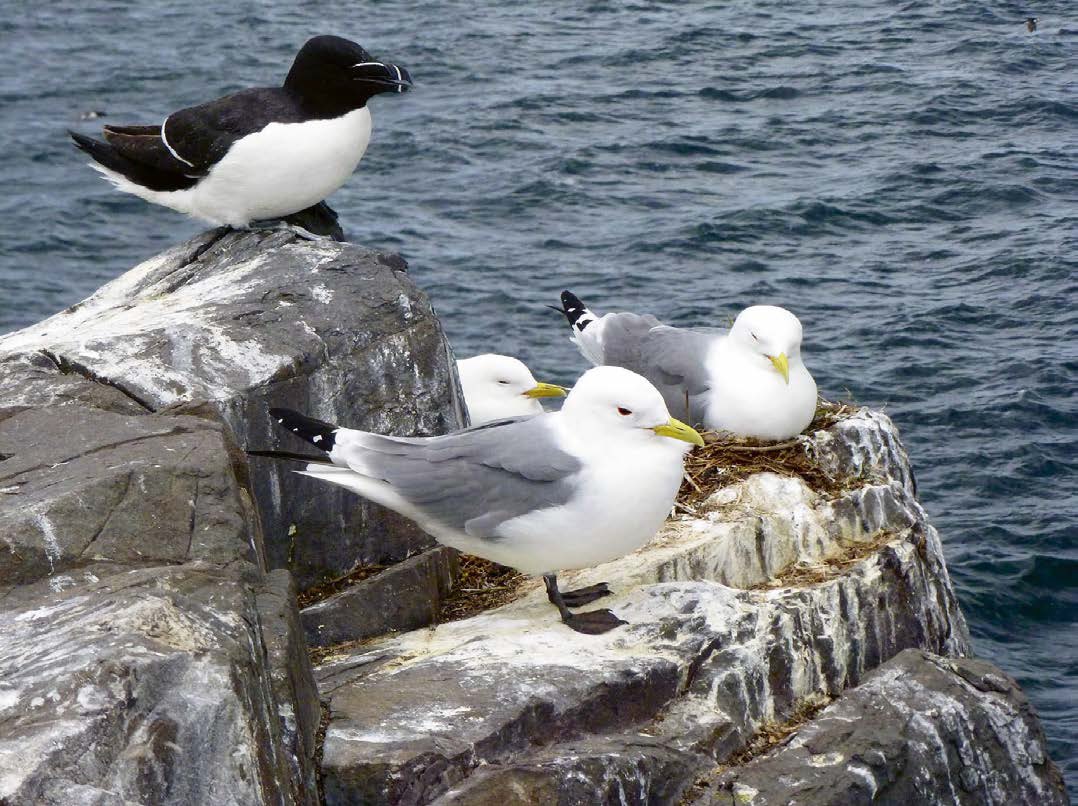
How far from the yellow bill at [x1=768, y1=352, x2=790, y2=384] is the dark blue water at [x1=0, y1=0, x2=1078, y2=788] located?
257 cm

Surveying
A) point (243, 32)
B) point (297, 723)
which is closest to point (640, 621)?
point (297, 723)

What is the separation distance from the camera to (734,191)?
51.4 ft

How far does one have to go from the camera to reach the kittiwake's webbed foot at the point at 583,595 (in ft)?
20.8

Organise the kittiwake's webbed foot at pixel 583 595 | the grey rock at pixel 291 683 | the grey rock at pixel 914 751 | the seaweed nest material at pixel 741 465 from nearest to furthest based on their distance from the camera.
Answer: the grey rock at pixel 291 683
the grey rock at pixel 914 751
the kittiwake's webbed foot at pixel 583 595
the seaweed nest material at pixel 741 465

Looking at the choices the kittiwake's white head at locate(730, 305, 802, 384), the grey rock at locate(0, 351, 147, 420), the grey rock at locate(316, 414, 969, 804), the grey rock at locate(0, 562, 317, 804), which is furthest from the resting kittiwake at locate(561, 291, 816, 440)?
the grey rock at locate(0, 562, 317, 804)

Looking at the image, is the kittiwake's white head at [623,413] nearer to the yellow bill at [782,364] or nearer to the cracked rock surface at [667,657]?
the cracked rock surface at [667,657]

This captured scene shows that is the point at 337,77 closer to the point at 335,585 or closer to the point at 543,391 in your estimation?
the point at 543,391

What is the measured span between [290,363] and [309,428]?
2.01ft

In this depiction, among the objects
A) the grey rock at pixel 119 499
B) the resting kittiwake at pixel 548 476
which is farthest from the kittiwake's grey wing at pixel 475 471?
the grey rock at pixel 119 499

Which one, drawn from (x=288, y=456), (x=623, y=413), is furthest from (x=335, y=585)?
(x=623, y=413)

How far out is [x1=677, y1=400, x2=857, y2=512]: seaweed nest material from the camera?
7.64 metres

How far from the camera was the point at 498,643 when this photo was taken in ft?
19.5

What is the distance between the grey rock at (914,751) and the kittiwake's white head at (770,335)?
2.11 meters

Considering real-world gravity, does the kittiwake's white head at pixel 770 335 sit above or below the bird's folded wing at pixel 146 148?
below
